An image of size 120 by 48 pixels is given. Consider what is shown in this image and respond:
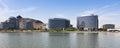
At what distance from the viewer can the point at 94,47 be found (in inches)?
2025

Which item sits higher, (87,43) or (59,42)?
(59,42)

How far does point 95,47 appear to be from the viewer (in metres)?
51.3

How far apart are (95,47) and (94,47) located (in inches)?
9.2

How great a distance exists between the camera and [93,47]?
5159 cm

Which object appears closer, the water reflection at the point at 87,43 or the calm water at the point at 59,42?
the calm water at the point at 59,42

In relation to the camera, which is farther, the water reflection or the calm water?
the water reflection

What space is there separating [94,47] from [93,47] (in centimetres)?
26

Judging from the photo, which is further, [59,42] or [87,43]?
[59,42]

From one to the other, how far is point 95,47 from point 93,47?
0.49m
